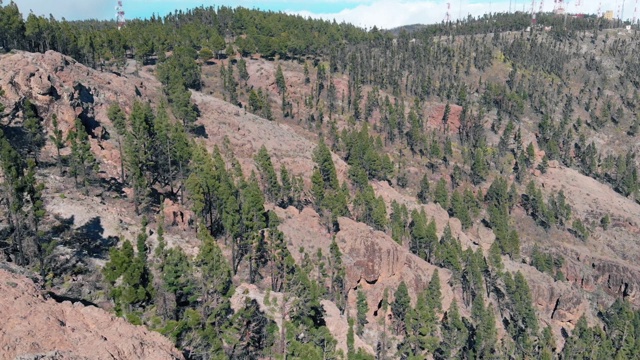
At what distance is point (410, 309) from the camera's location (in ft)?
263

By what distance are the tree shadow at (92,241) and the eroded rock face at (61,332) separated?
87.2 ft

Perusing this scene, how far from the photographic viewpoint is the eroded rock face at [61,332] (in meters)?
24.8

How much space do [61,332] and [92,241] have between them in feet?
118

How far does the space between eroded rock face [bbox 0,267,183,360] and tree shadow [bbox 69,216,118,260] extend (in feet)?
87.2

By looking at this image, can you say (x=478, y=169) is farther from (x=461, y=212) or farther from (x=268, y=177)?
(x=268, y=177)

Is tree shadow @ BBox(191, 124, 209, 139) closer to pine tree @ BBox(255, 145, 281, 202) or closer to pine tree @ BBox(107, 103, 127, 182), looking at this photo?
pine tree @ BBox(255, 145, 281, 202)

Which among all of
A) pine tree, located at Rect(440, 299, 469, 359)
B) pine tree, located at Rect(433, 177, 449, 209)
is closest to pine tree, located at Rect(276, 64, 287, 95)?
pine tree, located at Rect(433, 177, 449, 209)

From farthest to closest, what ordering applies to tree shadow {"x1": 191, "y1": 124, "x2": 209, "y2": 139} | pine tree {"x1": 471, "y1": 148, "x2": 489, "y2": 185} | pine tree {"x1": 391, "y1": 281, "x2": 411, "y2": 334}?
pine tree {"x1": 471, "y1": 148, "x2": 489, "y2": 185} → tree shadow {"x1": 191, "y1": 124, "x2": 209, "y2": 139} → pine tree {"x1": 391, "y1": 281, "x2": 411, "y2": 334}

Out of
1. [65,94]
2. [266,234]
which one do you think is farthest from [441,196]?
[65,94]

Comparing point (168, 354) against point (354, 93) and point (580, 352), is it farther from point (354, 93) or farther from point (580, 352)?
point (354, 93)

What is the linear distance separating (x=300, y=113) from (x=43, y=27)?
89428 mm

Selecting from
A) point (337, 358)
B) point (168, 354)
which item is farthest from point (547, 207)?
point (168, 354)

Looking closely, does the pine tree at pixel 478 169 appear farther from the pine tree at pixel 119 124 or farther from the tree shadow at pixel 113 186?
the tree shadow at pixel 113 186

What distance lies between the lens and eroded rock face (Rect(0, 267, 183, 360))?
2478cm
